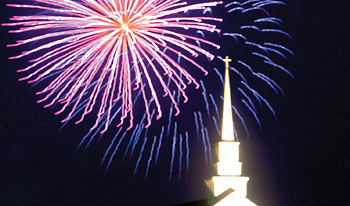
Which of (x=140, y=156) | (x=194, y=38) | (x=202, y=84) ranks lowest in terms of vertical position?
(x=140, y=156)

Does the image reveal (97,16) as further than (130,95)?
No

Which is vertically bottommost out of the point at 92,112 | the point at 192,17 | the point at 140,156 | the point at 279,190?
the point at 279,190

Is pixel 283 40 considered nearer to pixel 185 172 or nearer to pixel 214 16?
pixel 214 16

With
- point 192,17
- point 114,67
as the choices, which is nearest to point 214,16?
point 192,17

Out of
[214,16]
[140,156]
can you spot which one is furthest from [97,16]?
[140,156]

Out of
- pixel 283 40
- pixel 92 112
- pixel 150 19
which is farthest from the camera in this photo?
pixel 92 112

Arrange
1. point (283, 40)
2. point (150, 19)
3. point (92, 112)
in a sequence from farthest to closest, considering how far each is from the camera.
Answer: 1. point (92, 112)
2. point (283, 40)
3. point (150, 19)

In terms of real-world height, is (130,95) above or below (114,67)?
below

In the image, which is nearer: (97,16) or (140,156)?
(97,16)

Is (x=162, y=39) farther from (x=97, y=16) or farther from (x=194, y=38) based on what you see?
(x=97, y=16)
